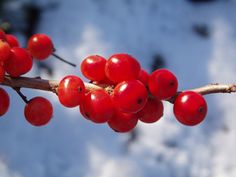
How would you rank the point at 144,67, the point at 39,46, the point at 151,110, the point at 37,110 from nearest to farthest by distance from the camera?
1. the point at 151,110
2. the point at 37,110
3. the point at 39,46
4. the point at 144,67

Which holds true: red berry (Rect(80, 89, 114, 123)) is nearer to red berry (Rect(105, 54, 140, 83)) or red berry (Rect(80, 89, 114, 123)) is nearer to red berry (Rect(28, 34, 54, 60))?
red berry (Rect(105, 54, 140, 83))

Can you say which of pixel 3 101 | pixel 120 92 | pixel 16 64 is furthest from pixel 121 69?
pixel 3 101

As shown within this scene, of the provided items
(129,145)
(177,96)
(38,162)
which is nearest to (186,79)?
(129,145)

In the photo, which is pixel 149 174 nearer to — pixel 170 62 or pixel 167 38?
pixel 170 62

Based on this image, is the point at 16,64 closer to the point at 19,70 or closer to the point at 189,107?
the point at 19,70

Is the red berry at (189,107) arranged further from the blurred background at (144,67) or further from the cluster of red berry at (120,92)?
the blurred background at (144,67)
